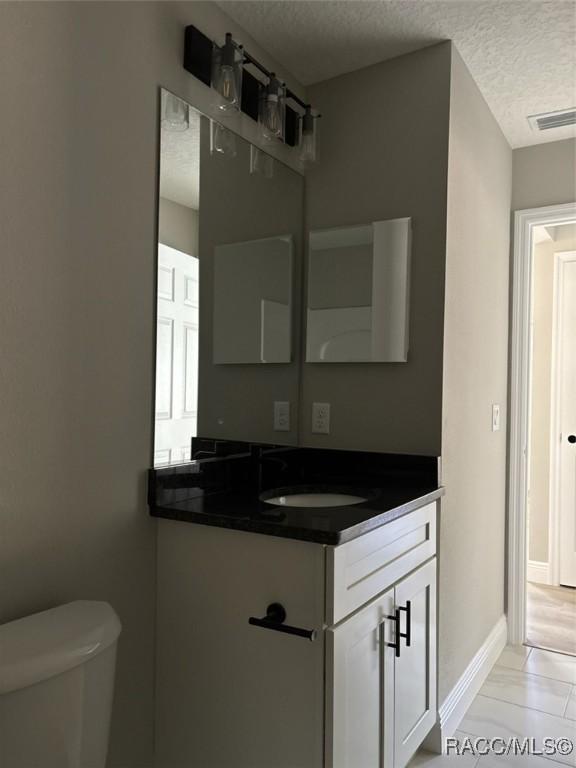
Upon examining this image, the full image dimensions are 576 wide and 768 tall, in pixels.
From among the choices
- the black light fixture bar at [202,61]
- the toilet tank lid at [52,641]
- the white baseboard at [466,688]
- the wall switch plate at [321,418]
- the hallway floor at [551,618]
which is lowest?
the hallway floor at [551,618]

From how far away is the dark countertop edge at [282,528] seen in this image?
1.34m

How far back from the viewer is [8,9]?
123 cm

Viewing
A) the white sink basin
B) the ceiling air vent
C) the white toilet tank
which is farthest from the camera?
the ceiling air vent

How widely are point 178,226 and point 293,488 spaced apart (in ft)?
3.05

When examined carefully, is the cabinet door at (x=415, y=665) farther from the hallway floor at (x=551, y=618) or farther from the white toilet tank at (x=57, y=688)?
the hallway floor at (x=551, y=618)

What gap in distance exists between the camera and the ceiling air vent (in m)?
2.50

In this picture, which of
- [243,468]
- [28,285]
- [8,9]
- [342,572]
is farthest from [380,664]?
[8,9]

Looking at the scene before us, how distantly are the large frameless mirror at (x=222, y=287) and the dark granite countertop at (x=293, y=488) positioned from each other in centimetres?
8

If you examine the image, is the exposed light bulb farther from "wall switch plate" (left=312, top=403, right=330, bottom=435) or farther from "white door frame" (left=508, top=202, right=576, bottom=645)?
"white door frame" (left=508, top=202, right=576, bottom=645)

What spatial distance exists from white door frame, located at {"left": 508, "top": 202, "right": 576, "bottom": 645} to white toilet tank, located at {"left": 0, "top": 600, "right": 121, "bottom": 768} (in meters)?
2.23


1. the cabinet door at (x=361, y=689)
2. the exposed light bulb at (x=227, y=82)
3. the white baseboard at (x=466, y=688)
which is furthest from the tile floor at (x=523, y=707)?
the exposed light bulb at (x=227, y=82)

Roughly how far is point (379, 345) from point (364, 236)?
0.41 metres

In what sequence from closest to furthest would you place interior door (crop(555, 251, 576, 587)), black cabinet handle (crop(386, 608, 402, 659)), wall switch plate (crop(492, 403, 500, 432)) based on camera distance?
1. black cabinet handle (crop(386, 608, 402, 659))
2. wall switch plate (crop(492, 403, 500, 432))
3. interior door (crop(555, 251, 576, 587))

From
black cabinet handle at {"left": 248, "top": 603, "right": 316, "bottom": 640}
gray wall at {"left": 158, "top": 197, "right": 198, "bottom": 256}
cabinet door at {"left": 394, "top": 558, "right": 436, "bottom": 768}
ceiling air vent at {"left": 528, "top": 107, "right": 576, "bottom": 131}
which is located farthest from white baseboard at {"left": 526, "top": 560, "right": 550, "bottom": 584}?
gray wall at {"left": 158, "top": 197, "right": 198, "bottom": 256}
